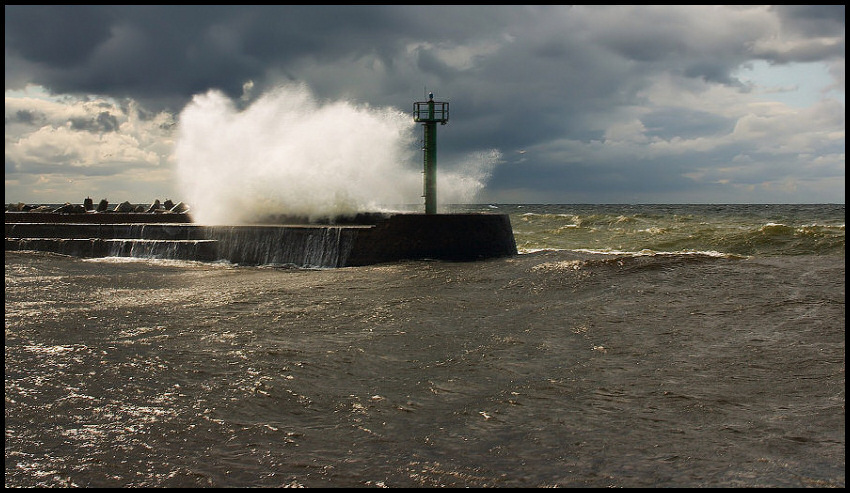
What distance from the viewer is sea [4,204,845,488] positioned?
10.3 feet

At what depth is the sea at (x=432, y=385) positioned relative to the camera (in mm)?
3135

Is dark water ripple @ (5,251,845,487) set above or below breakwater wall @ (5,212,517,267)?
below

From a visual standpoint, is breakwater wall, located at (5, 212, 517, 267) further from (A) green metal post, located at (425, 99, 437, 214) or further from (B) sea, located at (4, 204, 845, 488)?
(B) sea, located at (4, 204, 845, 488)

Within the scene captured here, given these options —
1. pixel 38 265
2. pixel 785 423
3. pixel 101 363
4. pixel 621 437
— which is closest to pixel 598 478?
pixel 621 437

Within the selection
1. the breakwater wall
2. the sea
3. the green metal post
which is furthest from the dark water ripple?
the green metal post

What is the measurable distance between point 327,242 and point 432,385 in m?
10.5

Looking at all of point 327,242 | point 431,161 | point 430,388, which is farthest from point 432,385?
point 431,161

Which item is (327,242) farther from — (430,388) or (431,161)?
(430,388)

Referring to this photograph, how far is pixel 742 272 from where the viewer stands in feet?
34.7

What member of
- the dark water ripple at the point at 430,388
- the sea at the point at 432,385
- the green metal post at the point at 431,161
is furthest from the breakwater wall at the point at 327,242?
the dark water ripple at the point at 430,388

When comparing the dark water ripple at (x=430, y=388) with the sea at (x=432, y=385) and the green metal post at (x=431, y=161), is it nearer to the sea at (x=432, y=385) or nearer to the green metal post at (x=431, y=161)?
the sea at (x=432, y=385)

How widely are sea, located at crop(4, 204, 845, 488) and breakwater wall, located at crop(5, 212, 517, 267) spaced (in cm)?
451

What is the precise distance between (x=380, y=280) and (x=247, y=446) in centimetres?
777

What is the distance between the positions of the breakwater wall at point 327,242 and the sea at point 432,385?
4.51 meters
